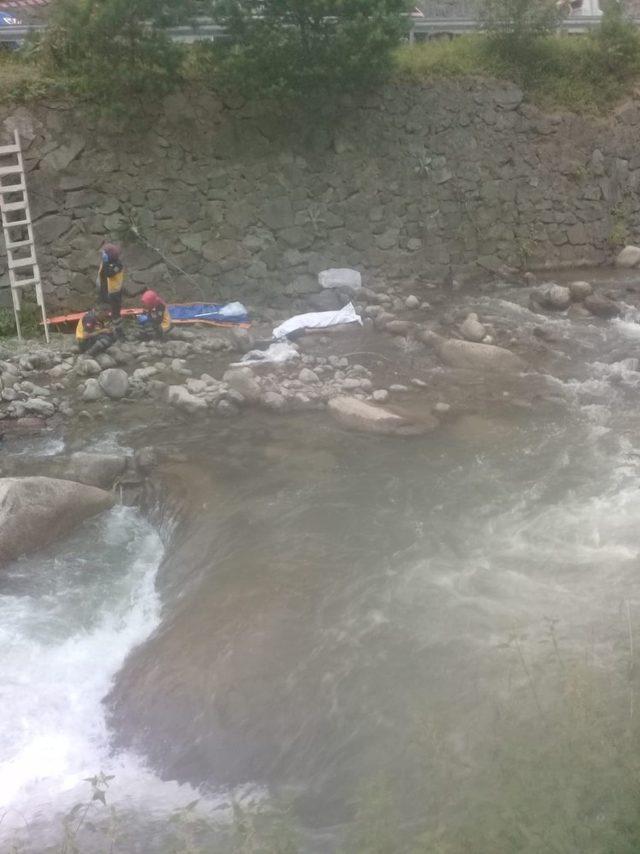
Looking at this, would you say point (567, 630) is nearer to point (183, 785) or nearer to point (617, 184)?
point (183, 785)

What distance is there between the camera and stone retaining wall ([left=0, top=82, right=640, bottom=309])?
35.2ft

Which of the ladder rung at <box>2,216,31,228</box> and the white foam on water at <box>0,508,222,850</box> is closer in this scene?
the white foam on water at <box>0,508,222,850</box>

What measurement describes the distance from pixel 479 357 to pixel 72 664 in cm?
573

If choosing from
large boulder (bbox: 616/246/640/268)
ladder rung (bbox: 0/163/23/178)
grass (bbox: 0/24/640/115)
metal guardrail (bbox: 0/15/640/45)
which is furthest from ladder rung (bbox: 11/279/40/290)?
large boulder (bbox: 616/246/640/268)

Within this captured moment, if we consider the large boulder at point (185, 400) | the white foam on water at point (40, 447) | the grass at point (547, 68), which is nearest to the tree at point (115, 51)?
the grass at point (547, 68)

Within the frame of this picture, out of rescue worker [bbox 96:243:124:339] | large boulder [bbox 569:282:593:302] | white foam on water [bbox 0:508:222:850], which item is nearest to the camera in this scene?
white foam on water [bbox 0:508:222:850]

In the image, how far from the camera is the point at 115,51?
10562 millimetres

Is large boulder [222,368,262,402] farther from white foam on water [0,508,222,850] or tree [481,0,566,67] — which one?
tree [481,0,566,67]

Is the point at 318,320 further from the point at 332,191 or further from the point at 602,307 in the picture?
the point at 602,307

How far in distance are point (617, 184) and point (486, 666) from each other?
10.8 meters

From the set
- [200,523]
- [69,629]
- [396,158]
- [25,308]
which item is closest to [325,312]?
A: [396,158]

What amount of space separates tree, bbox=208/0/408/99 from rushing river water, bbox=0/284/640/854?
18.3 feet

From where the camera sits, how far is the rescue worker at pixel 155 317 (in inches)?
393

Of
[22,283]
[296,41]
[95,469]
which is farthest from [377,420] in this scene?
[296,41]
